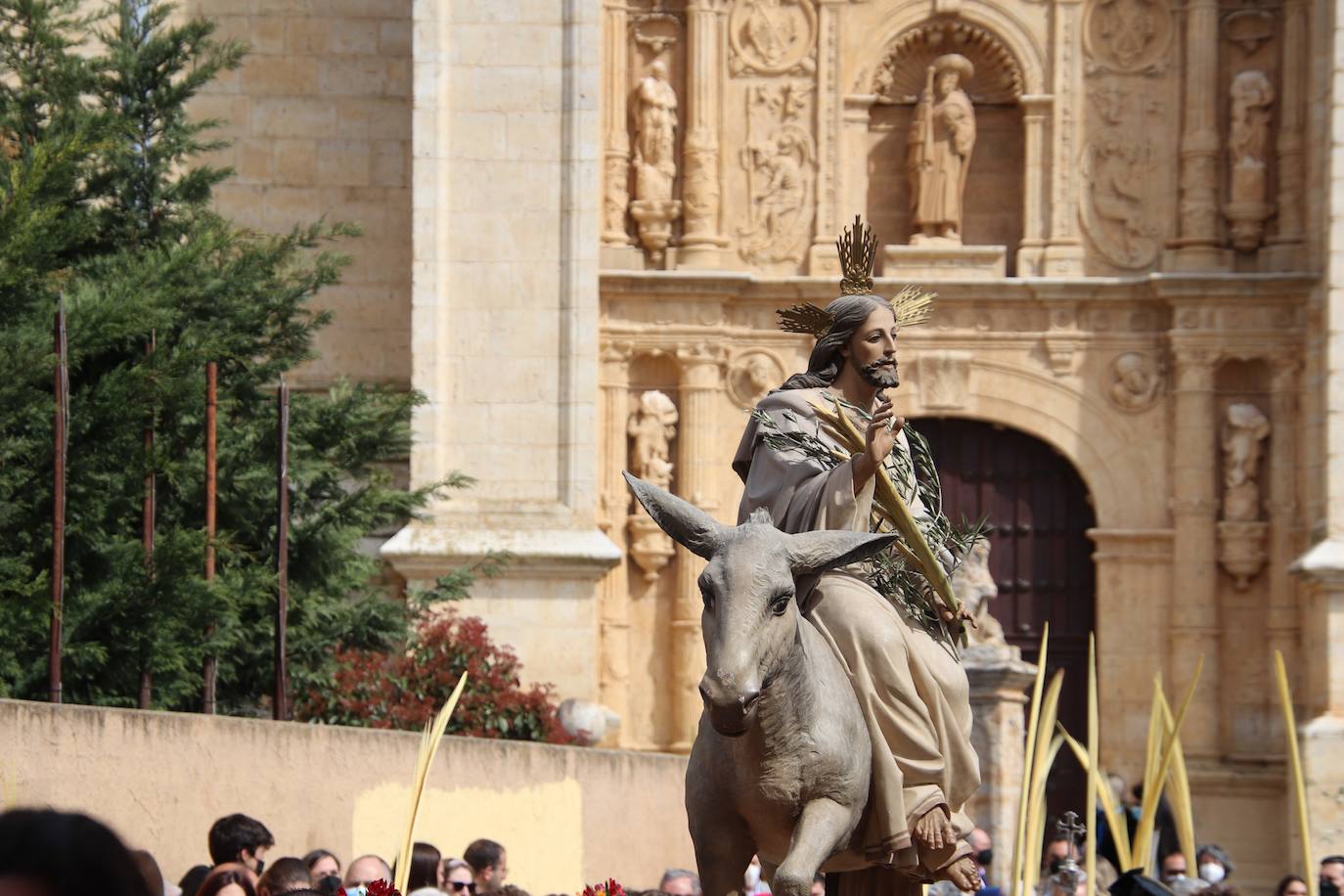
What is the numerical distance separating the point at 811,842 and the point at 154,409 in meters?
10.0

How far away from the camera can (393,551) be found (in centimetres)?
2069

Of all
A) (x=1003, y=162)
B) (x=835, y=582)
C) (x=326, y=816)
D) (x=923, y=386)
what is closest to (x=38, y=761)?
(x=326, y=816)

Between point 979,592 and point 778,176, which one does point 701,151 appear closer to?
point 778,176

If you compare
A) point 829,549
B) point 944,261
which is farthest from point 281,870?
point 944,261

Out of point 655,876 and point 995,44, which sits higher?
point 995,44

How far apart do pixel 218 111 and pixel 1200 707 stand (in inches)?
413

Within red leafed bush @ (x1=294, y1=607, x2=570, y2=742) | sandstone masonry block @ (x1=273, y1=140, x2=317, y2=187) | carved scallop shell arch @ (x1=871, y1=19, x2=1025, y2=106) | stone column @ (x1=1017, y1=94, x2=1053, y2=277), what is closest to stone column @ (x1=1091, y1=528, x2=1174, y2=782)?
stone column @ (x1=1017, y1=94, x2=1053, y2=277)

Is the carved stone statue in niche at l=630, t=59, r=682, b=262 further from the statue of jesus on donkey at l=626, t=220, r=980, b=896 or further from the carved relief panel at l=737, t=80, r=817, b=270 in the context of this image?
the statue of jesus on donkey at l=626, t=220, r=980, b=896

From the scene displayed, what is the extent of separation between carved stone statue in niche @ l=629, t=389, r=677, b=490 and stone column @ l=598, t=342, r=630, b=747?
5.2 inches

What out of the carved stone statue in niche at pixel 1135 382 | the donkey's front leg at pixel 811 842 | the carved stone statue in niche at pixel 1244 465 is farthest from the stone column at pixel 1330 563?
the donkey's front leg at pixel 811 842

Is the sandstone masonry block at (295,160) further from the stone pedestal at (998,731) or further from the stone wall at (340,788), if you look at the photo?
the stone wall at (340,788)

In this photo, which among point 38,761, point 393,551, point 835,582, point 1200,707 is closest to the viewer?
point 835,582

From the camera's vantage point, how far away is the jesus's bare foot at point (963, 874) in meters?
6.78

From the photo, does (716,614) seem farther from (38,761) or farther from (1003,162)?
(1003,162)
